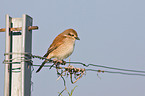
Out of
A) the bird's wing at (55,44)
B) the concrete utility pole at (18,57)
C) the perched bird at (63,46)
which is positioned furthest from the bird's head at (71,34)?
the concrete utility pole at (18,57)

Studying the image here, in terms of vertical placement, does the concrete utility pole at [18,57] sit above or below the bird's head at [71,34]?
below

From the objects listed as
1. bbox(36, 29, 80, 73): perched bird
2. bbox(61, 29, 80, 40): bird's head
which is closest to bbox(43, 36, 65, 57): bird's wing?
bbox(36, 29, 80, 73): perched bird

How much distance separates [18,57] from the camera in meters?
4.65

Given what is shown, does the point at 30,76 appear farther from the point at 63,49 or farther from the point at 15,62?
the point at 63,49

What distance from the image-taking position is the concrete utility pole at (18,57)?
14.9 feet

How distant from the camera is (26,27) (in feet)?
15.3

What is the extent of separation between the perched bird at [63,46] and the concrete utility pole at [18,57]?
3.65m

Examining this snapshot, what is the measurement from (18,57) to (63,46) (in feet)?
13.8

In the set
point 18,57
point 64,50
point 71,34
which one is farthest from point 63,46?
point 18,57

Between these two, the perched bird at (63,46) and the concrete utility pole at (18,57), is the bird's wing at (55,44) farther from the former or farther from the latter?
the concrete utility pole at (18,57)

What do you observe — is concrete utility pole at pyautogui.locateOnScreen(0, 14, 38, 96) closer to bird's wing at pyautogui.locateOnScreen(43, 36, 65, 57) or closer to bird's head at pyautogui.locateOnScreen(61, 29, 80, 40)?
bird's wing at pyautogui.locateOnScreen(43, 36, 65, 57)

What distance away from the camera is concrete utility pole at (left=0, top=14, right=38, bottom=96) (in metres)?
4.55

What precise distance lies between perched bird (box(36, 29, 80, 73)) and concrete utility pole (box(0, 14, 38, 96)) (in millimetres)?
3655

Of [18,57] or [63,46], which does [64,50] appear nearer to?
[63,46]
